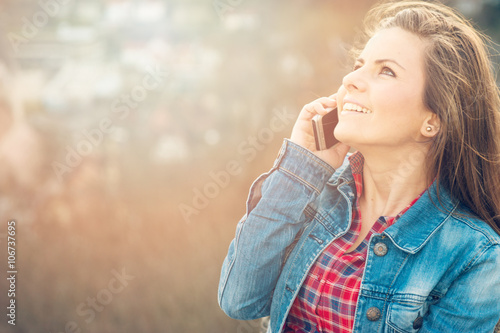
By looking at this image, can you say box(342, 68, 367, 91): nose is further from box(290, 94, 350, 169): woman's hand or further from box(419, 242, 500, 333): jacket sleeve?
box(419, 242, 500, 333): jacket sleeve

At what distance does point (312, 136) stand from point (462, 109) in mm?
484

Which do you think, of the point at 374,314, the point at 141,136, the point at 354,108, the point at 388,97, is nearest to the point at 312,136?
the point at 354,108

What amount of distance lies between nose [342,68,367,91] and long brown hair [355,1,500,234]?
0.19 meters

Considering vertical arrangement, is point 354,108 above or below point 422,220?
above

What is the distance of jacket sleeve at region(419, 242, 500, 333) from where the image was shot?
1198 mm

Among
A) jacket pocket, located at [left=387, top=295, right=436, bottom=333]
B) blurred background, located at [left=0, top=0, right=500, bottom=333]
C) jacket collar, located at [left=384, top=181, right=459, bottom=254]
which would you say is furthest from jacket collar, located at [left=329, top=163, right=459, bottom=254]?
blurred background, located at [left=0, top=0, right=500, bottom=333]

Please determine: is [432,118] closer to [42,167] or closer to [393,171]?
[393,171]

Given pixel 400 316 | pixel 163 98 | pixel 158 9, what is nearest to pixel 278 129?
pixel 163 98

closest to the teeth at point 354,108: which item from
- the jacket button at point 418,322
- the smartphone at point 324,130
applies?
the smartphone at point 324,130

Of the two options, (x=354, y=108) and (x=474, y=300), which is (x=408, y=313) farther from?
(x=354, y=108)

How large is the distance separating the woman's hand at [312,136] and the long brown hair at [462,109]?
309 millimetres

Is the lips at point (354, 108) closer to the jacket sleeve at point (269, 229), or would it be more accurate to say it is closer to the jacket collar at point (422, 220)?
the jacket sleeve at point (269, 229)

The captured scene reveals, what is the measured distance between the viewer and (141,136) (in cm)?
Result: 316

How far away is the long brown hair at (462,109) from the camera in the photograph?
52.6 inches
